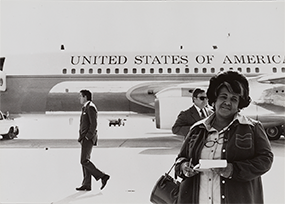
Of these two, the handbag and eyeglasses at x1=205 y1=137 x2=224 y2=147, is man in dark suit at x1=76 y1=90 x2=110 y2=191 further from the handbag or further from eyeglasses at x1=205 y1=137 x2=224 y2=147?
eyeglasses at x1=205 y1=137 x2=224 y2=147

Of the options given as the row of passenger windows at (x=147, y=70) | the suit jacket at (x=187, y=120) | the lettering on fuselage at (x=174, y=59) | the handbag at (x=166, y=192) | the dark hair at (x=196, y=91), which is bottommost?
the handbag at (x=166, y=192)

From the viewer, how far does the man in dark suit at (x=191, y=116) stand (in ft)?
9.66

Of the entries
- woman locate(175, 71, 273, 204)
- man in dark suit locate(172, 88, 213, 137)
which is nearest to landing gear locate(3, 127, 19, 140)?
man in dark suit locate(172, 88, 213, 137)

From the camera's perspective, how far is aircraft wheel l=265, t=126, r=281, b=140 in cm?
324

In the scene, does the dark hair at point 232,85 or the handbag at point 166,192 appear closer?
the dark hair at point 232,85

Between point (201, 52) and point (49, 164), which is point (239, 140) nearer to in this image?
point (201, 52)

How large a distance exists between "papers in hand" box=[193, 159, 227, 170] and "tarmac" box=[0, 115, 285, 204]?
1.25m

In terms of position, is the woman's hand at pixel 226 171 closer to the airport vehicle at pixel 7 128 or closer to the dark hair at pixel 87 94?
the dark hair at pixel 87 94

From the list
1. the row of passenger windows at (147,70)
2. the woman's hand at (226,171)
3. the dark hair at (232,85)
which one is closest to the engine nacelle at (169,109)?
the row of passenger windows at (147,70)

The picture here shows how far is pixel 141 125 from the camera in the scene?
3.46 meters

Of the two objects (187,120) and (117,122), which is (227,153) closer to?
(187,120)

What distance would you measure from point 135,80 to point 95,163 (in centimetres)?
118

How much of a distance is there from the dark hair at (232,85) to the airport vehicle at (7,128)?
2.41m

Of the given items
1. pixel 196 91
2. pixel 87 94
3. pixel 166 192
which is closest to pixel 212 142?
pixel 166 192
